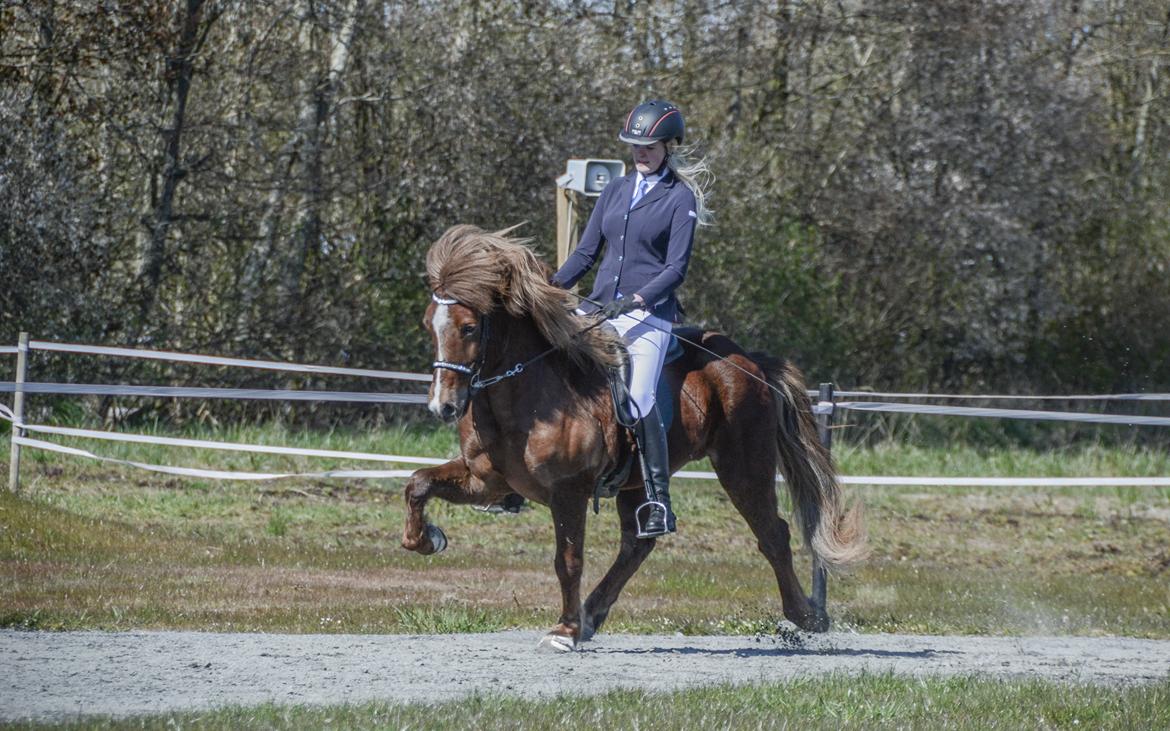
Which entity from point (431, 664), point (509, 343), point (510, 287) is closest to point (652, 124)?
point (510, 287)

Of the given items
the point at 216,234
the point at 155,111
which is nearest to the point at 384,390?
the point at 216,234

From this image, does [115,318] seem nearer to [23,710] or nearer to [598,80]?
[598,80]

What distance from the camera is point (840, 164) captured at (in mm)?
20234

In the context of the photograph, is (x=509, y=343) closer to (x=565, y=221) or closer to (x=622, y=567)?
(x=622, y=567)

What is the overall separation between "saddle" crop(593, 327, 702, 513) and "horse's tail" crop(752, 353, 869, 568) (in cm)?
67

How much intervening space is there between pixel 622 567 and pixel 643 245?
180 cm

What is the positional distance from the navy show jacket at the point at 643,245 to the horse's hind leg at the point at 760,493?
91 cm

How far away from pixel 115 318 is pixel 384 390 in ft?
11.3

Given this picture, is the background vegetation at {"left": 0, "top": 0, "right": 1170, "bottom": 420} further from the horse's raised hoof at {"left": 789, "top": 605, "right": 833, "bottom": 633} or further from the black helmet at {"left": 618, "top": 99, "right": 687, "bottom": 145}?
the black helmet at {"left": 618, "top": 99, "right": 687, "bottom": 145}

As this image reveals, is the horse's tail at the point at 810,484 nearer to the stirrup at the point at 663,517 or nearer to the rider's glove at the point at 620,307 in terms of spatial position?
the stirrup at the point at 663,517

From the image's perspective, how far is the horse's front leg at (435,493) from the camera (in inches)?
302

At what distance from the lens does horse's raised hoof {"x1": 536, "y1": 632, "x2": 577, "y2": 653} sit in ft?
25.7

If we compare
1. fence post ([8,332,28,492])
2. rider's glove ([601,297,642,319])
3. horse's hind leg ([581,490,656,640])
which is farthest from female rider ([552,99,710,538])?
fence post ([8,332,28,492])

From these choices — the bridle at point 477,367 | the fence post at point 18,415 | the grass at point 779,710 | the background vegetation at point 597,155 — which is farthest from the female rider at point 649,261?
the background vegetation at point 597,155
